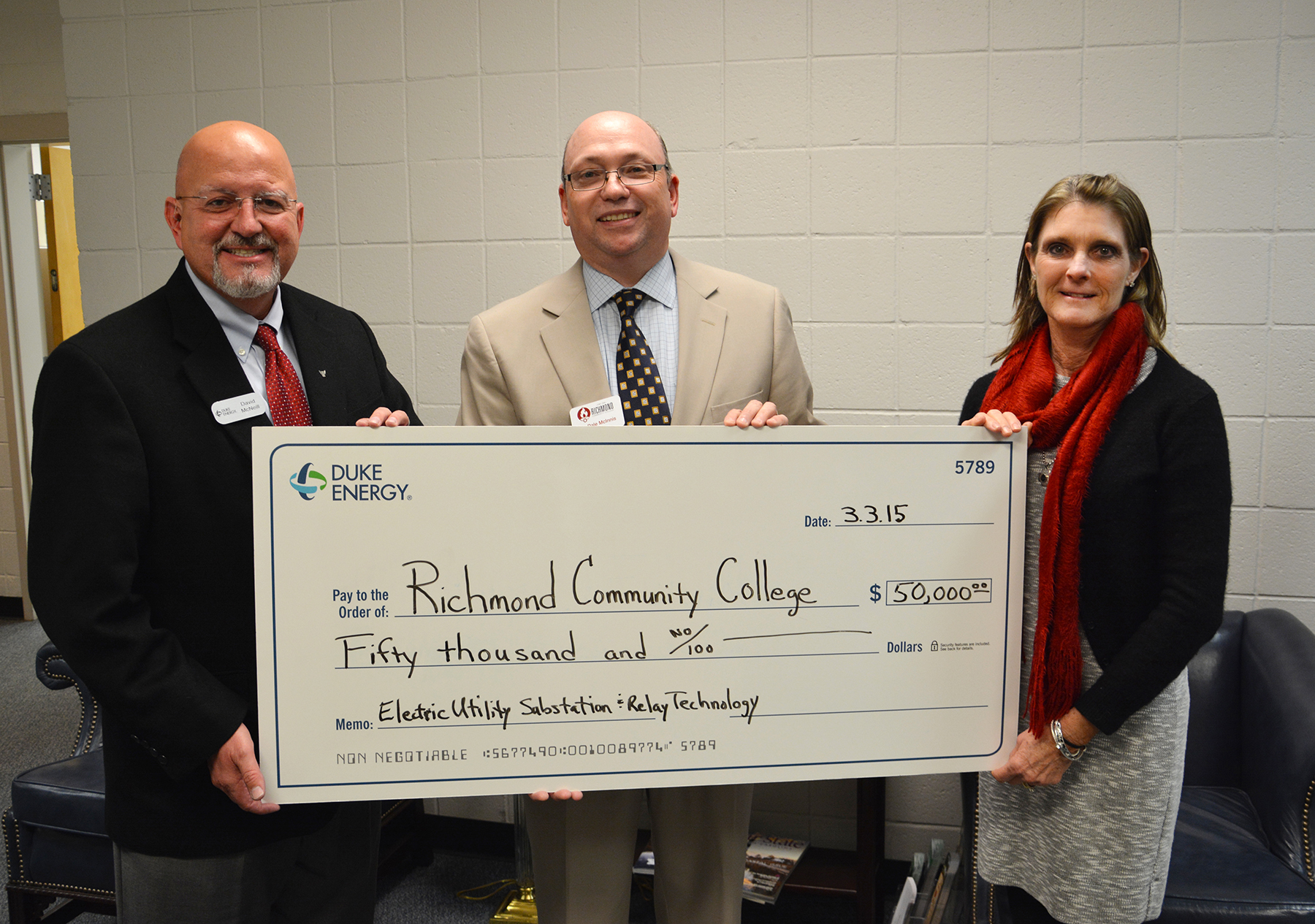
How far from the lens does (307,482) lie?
135 cm

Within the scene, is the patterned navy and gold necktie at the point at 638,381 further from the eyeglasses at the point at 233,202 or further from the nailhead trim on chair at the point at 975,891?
the nailhead trim on chair at the point at 975,891

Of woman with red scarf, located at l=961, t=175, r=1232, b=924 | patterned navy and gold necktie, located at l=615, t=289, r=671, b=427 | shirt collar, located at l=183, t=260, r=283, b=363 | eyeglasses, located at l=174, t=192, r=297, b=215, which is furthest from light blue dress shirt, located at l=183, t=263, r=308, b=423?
woman with red scarf, located at l=961, t=175, r=1232, b=924

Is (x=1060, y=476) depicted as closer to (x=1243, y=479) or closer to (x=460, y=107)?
(x=1243, y=479)

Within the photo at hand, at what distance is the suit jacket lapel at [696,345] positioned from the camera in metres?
1.59

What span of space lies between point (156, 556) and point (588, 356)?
788 millimetres

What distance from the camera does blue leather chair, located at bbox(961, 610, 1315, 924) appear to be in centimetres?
186

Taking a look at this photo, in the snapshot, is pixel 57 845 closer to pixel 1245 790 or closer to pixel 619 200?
pixel 619 200

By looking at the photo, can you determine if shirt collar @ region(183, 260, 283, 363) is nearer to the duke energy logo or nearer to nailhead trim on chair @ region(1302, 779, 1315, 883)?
the duke energy logo

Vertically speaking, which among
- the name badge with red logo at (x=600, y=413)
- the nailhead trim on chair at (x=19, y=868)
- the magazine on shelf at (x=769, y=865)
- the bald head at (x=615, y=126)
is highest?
the bald head at (x=615, y=126)

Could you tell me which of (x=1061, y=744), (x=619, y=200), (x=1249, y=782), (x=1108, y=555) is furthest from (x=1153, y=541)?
(x=1249, y=782)

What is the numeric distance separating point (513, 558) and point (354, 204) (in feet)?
6.52

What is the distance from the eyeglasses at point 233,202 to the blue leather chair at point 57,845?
160 centimetres

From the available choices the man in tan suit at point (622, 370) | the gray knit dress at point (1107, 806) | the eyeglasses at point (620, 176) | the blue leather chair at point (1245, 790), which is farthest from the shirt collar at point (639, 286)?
the blue leather chair at point (1245, 790)

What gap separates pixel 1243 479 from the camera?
2.54 metres
